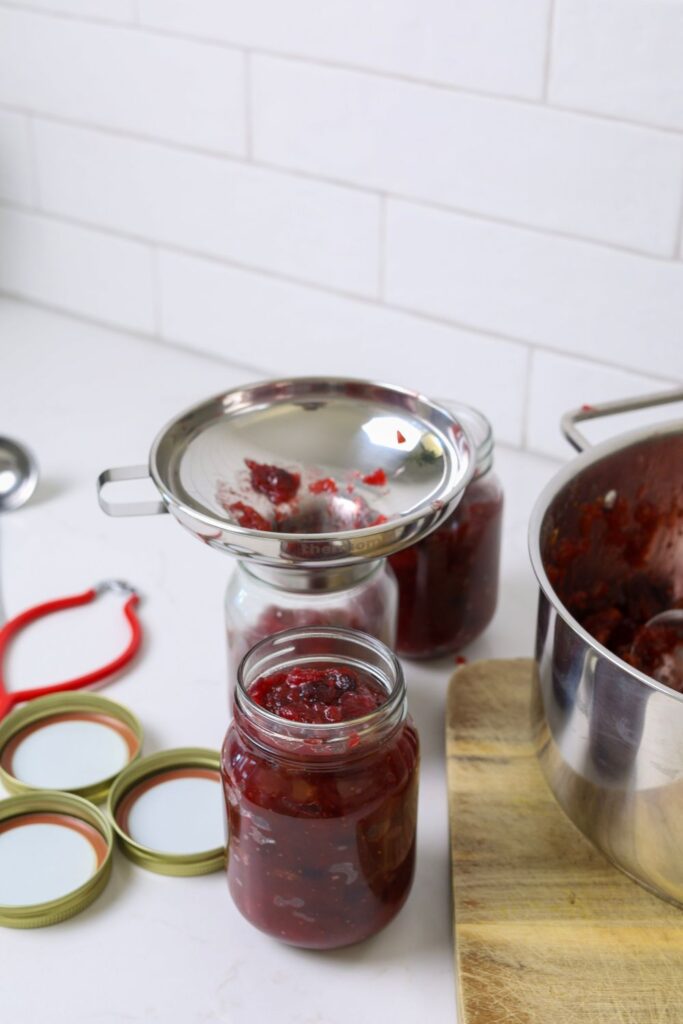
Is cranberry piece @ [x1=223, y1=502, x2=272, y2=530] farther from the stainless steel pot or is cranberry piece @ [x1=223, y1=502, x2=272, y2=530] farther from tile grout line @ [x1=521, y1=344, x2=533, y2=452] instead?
tile grout line @ [x1=521, y1=344, x2=533, y2=452]

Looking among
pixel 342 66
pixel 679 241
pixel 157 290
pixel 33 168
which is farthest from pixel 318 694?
pixel 33 168

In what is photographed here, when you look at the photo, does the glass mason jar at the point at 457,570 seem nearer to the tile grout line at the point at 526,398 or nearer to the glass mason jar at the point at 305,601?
the glass mason jar at the point at 305,601

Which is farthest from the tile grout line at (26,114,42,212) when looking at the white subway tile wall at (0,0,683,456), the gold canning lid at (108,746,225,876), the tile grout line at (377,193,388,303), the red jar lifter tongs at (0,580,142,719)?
the gold canning lid at (108,746,225,876)

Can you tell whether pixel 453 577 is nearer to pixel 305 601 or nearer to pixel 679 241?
pixel 305 601

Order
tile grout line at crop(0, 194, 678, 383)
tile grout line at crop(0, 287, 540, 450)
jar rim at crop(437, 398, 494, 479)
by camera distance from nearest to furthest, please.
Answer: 1. jar rim at crop(437, 398, 494, 479)
2. tile grout line at crop(0, 194, 678, 383)
3. tile grout line at crop(0, 287, 540, 450)

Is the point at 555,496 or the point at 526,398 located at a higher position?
the point at 555,496

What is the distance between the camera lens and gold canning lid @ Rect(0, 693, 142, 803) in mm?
881

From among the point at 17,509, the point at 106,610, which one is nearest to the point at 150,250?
the point at 17,509

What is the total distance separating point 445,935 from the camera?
31.3 inches

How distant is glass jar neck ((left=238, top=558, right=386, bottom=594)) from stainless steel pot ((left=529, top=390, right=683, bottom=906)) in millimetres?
122

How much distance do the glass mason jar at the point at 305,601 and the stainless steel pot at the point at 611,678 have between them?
4.6 inches

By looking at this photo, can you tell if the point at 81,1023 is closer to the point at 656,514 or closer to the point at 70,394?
the point at 656,514

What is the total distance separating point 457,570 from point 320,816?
0.94ft

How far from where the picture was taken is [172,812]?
862 millimetres
